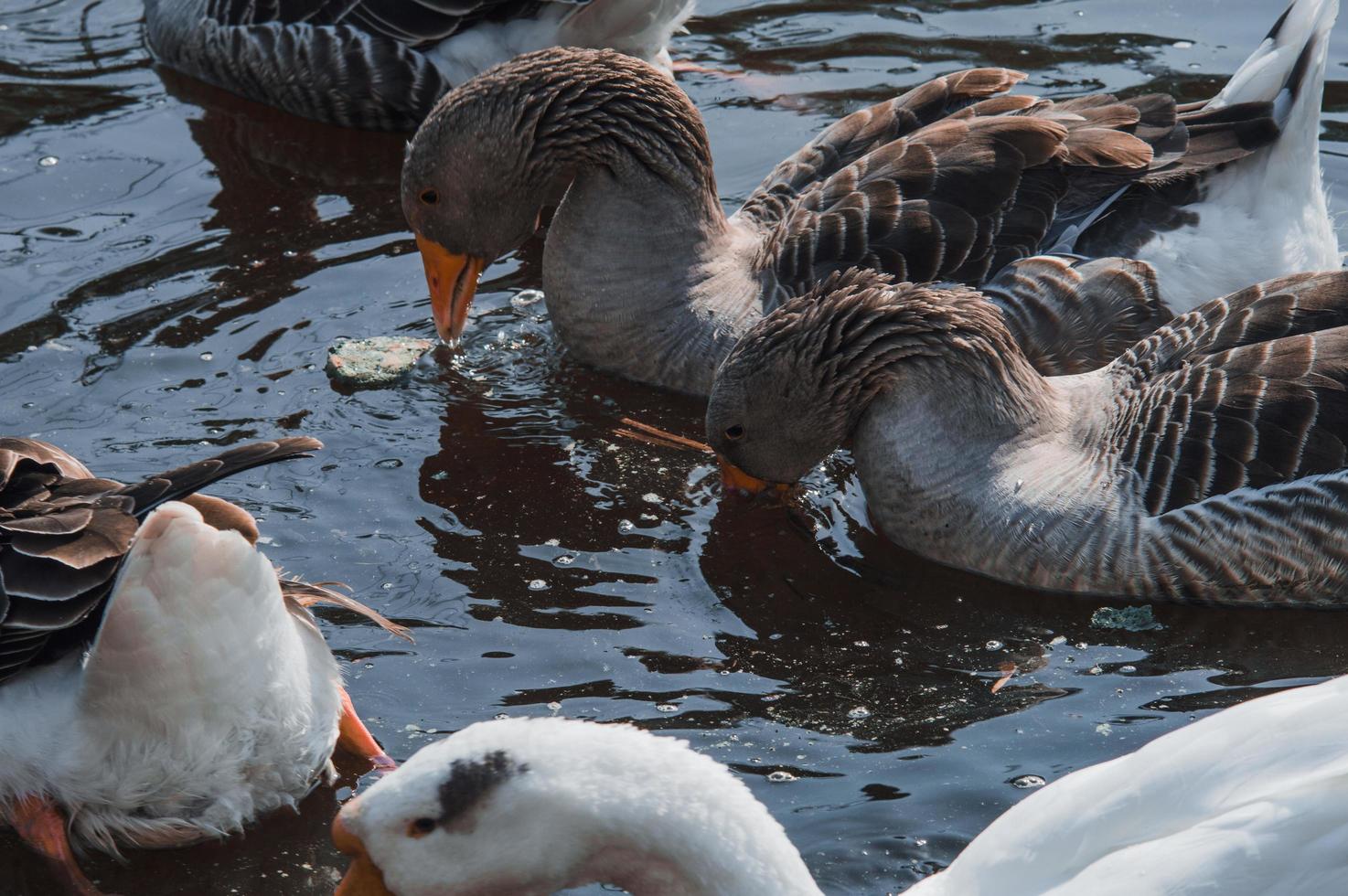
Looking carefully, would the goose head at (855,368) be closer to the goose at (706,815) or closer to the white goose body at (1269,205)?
the white goose body at (1269,205)

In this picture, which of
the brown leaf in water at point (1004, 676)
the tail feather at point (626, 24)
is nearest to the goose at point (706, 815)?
the brown leaf in water at point (1004, 676)

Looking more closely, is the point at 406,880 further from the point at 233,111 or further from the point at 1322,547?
the point at 233,111

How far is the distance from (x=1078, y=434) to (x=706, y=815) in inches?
114

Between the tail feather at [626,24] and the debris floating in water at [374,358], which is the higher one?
the tail feather at [626,24]

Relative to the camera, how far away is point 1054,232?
7148mm

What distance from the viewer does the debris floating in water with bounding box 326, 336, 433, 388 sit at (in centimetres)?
756

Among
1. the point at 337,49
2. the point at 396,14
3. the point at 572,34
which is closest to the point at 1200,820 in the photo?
the point at 572,34

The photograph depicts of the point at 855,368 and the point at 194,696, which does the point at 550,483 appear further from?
the point at 194,696

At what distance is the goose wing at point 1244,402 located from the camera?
569cm

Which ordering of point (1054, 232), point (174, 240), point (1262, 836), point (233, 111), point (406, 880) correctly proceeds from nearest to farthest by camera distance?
point (1262, 836) < point (406, 880) < point (1054, 232) < point (174, 240) < point (233, 111)

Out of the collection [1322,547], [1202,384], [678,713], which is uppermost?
[1202,384]

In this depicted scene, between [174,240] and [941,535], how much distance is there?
15.0ft

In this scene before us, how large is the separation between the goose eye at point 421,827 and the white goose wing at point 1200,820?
43.8 inches

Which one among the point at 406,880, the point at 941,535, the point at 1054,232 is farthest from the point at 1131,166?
the point at 406,880
